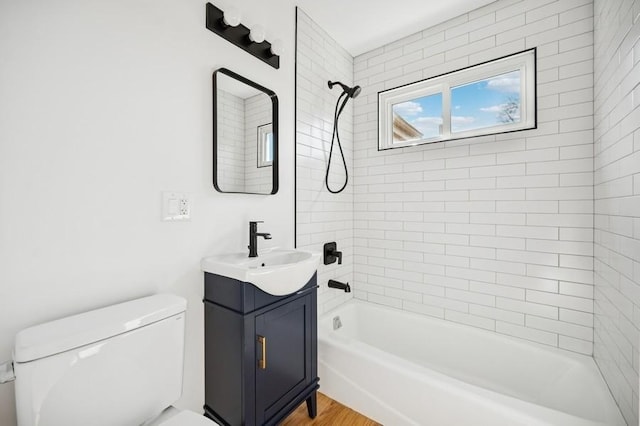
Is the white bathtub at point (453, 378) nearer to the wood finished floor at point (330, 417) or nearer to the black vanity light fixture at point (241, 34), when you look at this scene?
the wood finished floor at point (330, 417)

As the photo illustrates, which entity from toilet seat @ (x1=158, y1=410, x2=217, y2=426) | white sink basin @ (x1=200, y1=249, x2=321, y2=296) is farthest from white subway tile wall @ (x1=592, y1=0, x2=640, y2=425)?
toilet seat @ (x1=158, y1=410, x2=217, y2=426)

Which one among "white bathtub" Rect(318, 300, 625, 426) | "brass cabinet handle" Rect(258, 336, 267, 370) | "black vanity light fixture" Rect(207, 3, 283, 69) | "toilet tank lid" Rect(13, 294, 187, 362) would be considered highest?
"black vanity light fixture" Rect(207, 3, 283, 69)

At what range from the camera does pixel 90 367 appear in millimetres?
812

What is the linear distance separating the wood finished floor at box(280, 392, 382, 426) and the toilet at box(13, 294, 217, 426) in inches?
31.7

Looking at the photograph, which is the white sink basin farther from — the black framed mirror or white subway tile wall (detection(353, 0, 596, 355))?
white subway tile wall (detection(353, 0, 596, 355))

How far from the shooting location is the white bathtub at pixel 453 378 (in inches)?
47.8

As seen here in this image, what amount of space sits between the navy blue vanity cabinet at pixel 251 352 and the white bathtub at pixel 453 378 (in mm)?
366

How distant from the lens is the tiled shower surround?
1178mm

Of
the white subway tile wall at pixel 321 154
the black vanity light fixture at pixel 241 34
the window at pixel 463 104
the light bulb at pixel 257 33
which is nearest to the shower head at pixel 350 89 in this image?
the white subway tile wall at pixel 321 154

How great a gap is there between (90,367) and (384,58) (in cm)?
268

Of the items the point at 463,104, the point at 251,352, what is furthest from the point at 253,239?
the point at 463,104

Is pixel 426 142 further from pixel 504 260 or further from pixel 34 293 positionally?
pixel 34 293

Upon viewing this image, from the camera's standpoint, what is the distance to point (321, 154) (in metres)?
2.16

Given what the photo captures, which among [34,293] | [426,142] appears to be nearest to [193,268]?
[34,293]
